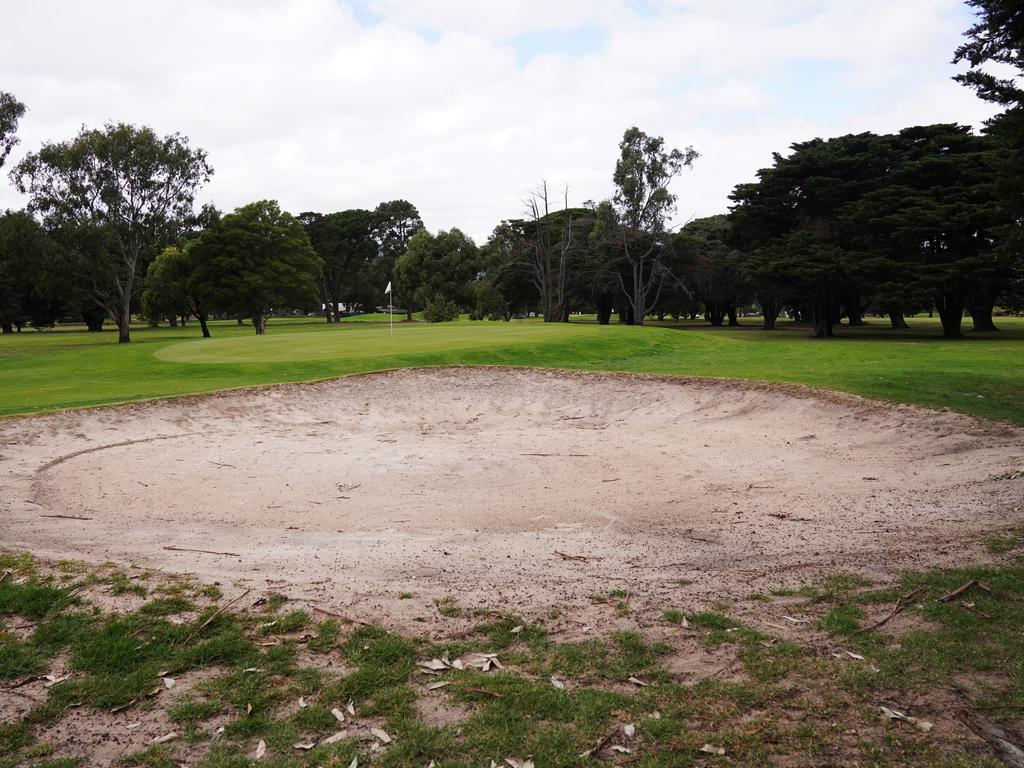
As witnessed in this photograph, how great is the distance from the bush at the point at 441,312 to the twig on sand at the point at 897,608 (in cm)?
5980

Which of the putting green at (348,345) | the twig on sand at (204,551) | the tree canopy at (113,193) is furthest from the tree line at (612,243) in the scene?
the twig on sand at (204,551)

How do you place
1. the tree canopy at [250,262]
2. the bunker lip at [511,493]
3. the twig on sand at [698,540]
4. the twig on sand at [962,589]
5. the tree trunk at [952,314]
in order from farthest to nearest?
the tree canopy at [250,262], the tree trunk at [952,314], the twig on sand at [698,540], the bunker lip at [511,493], the twig on sand at [962,589]

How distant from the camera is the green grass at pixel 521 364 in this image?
50.9 ft

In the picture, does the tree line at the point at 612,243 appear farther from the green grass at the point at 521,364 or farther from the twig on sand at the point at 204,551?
the twig on sand at the point at 204,551

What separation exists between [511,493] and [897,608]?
555cm

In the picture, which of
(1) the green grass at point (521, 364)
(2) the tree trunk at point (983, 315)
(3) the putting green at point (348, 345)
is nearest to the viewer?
(1) the green grass at point (521, 364)

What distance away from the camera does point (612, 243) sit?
190 ft

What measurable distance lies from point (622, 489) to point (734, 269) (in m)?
54.2

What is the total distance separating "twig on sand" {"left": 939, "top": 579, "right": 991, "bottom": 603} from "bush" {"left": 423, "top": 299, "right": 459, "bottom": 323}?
59.8m

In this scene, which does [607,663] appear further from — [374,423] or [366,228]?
[366,228]

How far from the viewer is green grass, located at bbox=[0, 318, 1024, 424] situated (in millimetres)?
15523

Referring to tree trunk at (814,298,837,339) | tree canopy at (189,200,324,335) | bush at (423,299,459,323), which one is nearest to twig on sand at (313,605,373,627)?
tree trunk at (814,298,837,339)

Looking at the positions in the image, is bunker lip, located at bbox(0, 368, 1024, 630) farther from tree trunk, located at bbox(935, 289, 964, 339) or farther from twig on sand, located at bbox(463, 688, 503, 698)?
tree trunk, located at bbox(935, 289, 964, 339)

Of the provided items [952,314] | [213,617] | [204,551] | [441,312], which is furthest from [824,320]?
[213,617]
